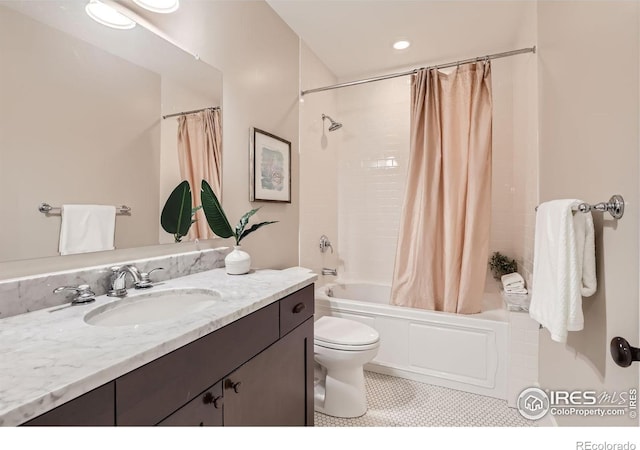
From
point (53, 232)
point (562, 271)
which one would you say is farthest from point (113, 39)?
point (562, 271)

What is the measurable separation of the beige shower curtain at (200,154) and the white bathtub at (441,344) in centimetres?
124

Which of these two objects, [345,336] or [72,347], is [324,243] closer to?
[345,336]

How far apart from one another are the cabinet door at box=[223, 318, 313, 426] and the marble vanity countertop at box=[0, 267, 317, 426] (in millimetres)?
214

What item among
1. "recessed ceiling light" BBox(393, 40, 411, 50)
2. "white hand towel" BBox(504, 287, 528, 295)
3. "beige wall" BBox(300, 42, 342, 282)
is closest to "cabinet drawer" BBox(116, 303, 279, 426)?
"beige wall" BBox(300, 42, 342, 282)

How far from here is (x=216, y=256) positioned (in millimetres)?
1618

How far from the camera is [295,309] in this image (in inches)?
51.1

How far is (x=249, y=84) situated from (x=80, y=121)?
1.03 m

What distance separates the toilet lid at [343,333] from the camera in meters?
1.71

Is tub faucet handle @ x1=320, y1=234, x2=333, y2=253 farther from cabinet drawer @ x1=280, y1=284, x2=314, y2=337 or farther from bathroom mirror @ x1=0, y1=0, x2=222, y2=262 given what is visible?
bathroom mirror @ x1=0, y1=0, x2=222, y2=262

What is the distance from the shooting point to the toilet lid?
1.71 m

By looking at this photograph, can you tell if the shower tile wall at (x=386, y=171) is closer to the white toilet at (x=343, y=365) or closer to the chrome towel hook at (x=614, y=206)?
the white toilet at (x=343, y=365)

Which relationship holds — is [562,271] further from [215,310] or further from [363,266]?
[363,266]

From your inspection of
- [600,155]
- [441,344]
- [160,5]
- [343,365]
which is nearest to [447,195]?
[441,344]

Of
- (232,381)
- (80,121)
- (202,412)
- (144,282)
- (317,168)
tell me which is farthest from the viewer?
(317,168)
